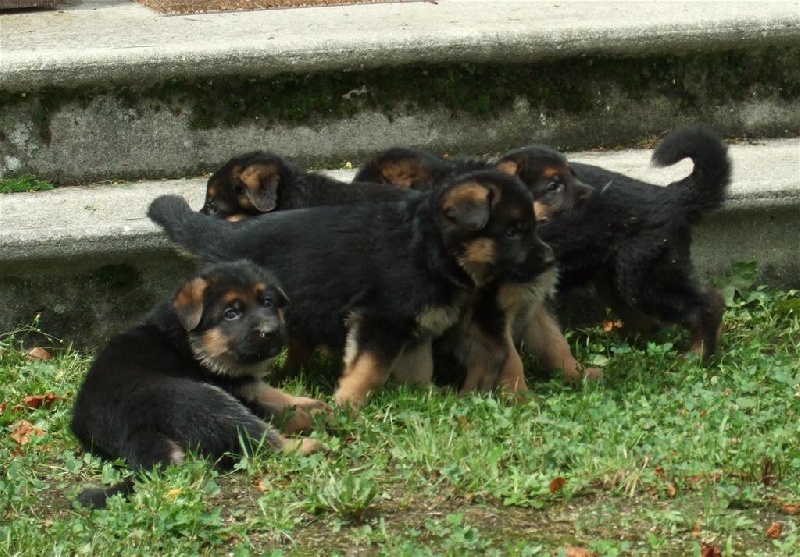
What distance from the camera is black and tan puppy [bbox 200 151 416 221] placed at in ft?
20.7

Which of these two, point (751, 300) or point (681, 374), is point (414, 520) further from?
point (751, 300)

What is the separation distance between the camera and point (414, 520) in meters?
4.46

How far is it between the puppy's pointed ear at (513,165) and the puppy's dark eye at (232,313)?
1729mm

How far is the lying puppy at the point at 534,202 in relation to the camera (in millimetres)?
5899

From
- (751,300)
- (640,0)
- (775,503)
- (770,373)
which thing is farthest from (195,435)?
(640,0)

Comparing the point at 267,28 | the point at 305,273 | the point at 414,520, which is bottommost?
the point at 414,520

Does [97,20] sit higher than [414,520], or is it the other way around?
[97,20]

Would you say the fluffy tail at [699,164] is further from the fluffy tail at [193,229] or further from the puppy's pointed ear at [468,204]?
the fluffy tail at [193,229]

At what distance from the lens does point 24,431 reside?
5461 millimetres

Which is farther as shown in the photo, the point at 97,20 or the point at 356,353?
the point at 97,20

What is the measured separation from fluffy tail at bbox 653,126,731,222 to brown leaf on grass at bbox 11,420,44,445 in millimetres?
3180

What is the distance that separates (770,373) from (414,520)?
2219 millimetres

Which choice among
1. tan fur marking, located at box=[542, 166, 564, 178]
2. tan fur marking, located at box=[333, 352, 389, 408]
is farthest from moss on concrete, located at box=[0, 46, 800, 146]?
tan fur marking, located at box=[333, 352, 389, 408]

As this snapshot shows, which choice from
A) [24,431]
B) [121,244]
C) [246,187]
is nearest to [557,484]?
[24,431]
